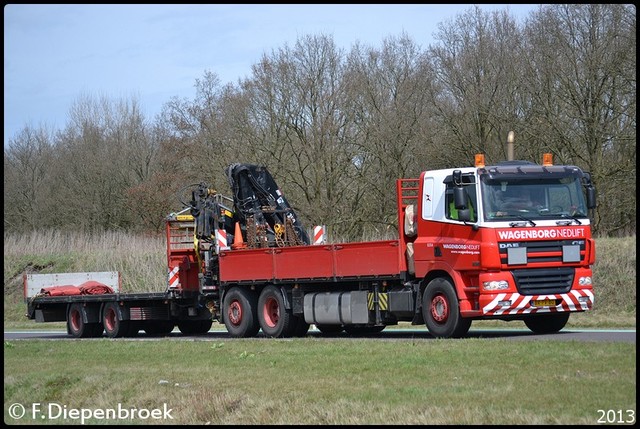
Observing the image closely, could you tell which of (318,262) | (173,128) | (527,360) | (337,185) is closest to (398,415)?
(527,360)

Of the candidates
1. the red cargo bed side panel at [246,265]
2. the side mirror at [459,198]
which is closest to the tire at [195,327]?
the red cargo bed side panel at [246,265]

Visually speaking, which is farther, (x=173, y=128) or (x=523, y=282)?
(x=173, y=128)

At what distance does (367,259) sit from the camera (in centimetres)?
2109

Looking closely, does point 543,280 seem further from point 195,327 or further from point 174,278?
point 195,327

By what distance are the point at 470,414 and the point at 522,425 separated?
71cm

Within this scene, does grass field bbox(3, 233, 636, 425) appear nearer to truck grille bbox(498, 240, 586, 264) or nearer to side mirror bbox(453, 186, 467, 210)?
truck grille bbox(498, 240, 586, 264)

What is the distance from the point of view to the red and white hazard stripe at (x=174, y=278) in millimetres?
25766

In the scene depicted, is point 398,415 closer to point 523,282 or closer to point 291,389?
point 291,389

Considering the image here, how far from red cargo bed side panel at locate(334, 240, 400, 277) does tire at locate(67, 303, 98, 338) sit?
28.7ft

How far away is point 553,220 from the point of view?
18875 millimetres

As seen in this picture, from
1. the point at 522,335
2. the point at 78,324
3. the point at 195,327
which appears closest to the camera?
the point at 522,335

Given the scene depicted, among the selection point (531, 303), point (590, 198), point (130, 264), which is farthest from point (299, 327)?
point (130, 264)

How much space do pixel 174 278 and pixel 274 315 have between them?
3415 millimetres

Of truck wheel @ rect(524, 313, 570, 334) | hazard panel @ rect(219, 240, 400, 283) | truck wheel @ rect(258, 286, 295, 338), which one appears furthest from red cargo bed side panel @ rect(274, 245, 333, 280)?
truck wheel @ rect(524, 313, 570, 334)
